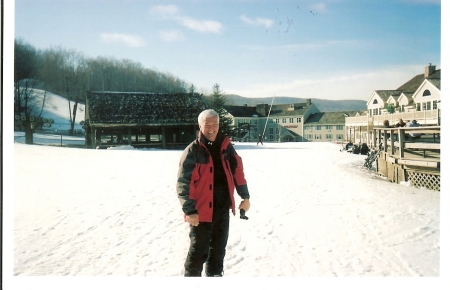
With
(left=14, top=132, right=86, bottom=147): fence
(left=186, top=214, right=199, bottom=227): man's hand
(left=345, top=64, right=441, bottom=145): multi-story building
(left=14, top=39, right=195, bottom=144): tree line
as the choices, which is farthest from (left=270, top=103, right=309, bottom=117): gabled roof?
(left=14, top=132, right=86, bottom=147): fence

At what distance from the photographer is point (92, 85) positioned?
349 cm

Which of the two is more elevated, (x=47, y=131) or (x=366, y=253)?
(x=47, y=131)

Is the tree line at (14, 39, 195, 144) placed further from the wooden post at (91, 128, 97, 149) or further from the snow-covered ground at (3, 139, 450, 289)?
the snow-covered ground at (3, 139, 450, 289)

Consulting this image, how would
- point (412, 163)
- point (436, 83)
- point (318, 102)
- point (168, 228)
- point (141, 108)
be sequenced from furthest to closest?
1. point (412, 163)
2. point (141, 108)
3. point (318, 102)
4. point (436, 83)
5. point (168, 228)

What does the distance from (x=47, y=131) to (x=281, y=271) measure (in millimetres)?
2954

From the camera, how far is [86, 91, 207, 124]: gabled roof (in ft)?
11.6

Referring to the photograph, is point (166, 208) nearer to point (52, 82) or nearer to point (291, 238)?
point (291, 238)

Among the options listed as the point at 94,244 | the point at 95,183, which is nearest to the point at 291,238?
the point at 94,244

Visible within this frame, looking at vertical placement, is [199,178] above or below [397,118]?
below

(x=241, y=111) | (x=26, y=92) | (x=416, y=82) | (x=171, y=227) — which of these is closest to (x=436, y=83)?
(x=416, y=82)

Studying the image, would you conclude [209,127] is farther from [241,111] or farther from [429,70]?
[429,70]

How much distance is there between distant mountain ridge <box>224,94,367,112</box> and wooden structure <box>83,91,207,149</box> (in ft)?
1.29

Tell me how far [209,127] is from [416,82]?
94.1 inches

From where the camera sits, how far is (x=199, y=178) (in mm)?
2029
